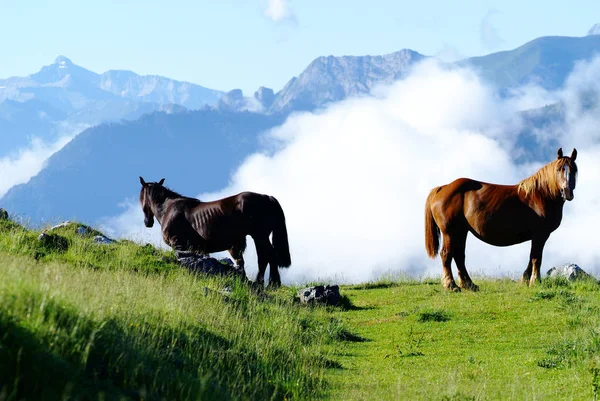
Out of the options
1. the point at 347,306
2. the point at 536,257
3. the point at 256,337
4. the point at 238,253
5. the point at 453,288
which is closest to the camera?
the point at 256,337

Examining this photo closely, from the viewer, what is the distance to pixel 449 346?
13.7 meters

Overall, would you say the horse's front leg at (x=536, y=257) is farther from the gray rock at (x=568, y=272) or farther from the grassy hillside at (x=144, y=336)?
the grassy hillside at (x=144, y=336)

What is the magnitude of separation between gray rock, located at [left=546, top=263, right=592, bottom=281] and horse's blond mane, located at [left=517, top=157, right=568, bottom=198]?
237 cm

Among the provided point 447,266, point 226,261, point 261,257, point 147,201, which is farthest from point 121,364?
point 147,201

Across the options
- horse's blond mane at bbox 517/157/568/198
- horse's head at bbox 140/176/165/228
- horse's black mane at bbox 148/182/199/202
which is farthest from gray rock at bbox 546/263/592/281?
horse's head at bbox 140/176/165/228

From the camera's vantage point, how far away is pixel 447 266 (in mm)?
19859

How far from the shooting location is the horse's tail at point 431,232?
20473mm

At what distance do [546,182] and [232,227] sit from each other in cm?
802

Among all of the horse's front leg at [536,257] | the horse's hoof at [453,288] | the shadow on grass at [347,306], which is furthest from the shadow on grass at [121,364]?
the horse's front leg at [536,257]

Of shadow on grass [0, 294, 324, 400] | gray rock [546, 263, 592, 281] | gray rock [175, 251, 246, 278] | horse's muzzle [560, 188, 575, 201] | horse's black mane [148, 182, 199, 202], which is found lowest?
shadow on grass [0, 294, 324, 400]

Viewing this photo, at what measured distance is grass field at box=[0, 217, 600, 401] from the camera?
7.59 m

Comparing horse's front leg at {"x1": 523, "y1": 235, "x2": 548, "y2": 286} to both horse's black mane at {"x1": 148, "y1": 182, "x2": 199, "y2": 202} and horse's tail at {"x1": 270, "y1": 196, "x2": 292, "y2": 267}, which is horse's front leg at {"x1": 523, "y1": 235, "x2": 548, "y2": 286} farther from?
horse's black mane at {"x1": 148, "y1": 182, "x2": 199, "y2": 202}

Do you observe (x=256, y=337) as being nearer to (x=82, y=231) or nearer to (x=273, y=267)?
(x=273, y=267)

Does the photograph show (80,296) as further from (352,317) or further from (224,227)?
(224,227)
